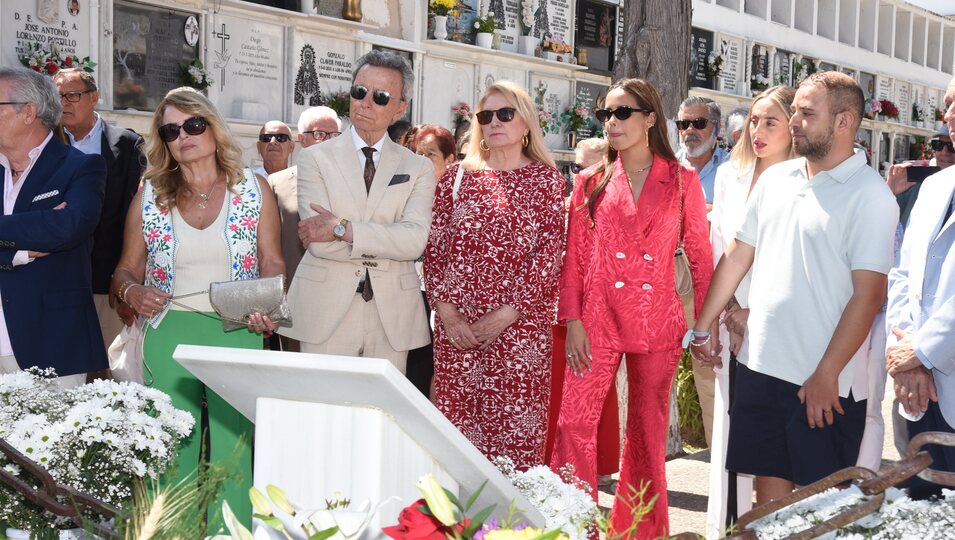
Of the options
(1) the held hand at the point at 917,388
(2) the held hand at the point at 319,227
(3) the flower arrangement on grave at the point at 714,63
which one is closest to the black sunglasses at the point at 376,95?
(2) the held hand at the point at 319,227

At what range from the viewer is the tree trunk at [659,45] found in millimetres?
6348

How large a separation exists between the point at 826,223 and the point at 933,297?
1.60ft

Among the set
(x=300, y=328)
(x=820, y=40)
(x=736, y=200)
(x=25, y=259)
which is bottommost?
→ (x=300, y=328)

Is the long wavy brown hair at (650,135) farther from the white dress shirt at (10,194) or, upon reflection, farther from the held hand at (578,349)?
the white dress shirt at (10,194)

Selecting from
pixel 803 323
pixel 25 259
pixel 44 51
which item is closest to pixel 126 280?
pixel 25 259

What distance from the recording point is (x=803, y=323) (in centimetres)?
343

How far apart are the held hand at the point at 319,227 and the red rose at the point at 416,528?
2770 millimetres

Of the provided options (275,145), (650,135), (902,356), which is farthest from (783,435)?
(275,145)

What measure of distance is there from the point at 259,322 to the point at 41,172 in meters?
1.12

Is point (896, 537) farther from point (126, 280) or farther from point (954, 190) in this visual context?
point (126, 280)

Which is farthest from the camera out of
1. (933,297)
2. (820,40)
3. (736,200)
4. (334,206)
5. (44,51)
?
(820,40)

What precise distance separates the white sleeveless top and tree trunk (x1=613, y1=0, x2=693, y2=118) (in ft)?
10.9

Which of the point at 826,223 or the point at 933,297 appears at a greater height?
the point at 826,223

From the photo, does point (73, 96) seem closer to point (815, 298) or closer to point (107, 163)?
point (107, 163)
